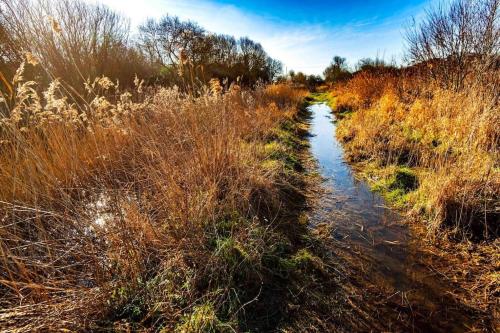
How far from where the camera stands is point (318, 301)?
2.22m

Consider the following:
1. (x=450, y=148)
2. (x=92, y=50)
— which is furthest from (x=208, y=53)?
(x=450, y=148)

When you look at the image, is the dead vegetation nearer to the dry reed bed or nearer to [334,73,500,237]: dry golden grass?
[334,73,500,237]: dry golden grass

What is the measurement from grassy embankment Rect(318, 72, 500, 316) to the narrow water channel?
7.2 inches

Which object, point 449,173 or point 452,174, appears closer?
point 452,174

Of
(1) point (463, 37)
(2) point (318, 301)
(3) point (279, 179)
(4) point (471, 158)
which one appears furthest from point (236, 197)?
(1) point (463, 37)

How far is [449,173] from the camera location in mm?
3430

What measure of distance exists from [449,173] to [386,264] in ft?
5.06

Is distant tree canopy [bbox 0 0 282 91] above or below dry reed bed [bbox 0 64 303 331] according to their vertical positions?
above

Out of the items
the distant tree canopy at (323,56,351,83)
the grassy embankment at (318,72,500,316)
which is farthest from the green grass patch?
the distant tree canopy at (323,56,351,83)

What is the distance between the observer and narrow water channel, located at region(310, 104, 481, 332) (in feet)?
6.84

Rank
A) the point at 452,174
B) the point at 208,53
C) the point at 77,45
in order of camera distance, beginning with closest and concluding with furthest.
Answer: the point at 452,174 → the point at 77,45 → the point at 208,53

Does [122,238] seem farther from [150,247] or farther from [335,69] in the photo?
[335,69]

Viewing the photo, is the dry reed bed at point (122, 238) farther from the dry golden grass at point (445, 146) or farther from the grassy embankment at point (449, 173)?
the dry golden grass at point (445, 146)

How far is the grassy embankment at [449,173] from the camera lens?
8.62 ft
